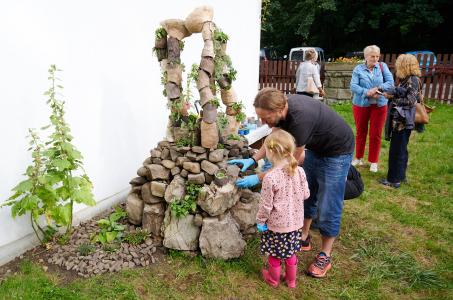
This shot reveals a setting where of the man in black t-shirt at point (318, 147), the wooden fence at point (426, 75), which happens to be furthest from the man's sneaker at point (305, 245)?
the wooden fence at point (426, 75)

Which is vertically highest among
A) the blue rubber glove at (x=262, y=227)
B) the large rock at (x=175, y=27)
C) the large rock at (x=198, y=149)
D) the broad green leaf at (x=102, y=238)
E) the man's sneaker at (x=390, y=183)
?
the large rock at (x=175, y=27)

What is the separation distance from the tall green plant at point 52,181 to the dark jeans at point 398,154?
4065 mm

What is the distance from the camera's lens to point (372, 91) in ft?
17.1

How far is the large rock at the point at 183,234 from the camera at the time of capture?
3.31 m

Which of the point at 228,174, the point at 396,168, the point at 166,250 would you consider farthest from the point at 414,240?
the point at 166,250

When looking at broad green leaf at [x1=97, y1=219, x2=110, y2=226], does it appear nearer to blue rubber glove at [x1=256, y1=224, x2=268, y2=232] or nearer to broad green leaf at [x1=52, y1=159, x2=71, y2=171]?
broad green leaf at [x1=52, y1=159, x2=71, y2=171]

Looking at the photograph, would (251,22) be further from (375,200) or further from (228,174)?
(228,174)

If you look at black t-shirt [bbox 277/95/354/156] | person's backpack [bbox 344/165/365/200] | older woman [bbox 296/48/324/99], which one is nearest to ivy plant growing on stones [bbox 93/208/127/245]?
black t-shirt [bbox 277/95/354/156]

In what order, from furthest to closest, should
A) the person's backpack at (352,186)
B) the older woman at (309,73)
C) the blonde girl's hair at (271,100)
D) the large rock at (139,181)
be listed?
the older woman at (309,73), the large rock at (139,181), the person's backpack at (352,186), the blonde girl's hair at (271,100)

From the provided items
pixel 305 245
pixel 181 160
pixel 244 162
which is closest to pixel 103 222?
pixel 181 160

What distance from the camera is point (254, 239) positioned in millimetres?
3617

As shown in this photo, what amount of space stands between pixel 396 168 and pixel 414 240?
1.55m

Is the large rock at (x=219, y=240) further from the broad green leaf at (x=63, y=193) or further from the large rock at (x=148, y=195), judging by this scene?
the broad green leaf at (x=63, y=193)

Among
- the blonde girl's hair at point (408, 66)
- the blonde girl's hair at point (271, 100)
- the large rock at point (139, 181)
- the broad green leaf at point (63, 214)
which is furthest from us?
the blonde girl's hair at point (408, 66)
